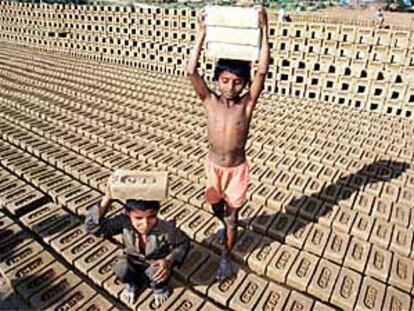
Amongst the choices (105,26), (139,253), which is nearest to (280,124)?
(139,253)

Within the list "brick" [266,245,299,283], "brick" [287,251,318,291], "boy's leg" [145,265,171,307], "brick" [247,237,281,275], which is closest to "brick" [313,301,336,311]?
"brick" [287,251,318,291]

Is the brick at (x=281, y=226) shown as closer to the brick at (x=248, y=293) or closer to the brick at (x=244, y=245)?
the brick at (x=244, y=245)

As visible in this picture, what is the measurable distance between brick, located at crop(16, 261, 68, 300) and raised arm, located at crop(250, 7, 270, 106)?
2.19 m

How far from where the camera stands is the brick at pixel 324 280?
295cm

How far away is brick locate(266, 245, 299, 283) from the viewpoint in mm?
3111

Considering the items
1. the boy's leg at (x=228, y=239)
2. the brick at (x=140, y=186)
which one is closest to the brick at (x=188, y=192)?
the boy's leg at (x=228, y=239)

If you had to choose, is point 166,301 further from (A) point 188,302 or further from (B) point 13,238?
(B) point 13,238

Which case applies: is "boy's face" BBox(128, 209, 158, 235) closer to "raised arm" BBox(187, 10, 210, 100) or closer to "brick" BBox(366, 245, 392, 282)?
"raised arm" BBox(187, 10, 210, 100)

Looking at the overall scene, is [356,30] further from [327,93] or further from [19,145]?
[19,145]

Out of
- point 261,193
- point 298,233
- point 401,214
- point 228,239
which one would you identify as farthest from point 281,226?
point 401,214

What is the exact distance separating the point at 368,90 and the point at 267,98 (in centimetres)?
212

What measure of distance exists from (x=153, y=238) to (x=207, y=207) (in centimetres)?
147

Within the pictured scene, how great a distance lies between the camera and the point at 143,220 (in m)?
2.43

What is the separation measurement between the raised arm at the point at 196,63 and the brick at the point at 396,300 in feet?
7.22
